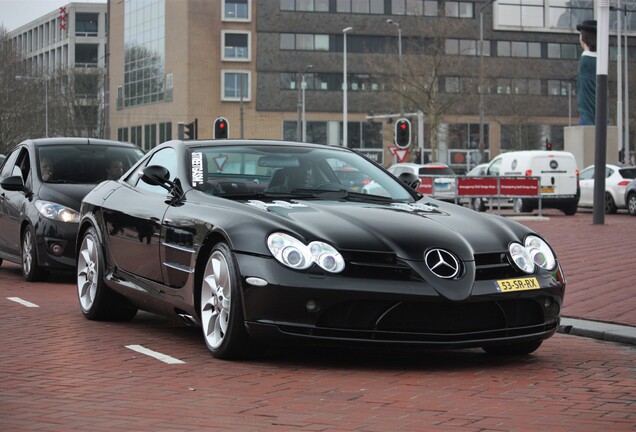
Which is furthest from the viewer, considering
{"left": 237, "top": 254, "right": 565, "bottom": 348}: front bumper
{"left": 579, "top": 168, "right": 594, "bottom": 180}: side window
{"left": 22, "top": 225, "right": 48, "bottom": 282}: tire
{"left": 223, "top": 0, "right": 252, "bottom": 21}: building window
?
{"left": 223, "top": 0, "right": 252, "bottom": 21}: building window

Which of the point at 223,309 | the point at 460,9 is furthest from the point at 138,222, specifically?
the point at 460,9

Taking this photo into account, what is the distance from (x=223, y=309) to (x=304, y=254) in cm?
70

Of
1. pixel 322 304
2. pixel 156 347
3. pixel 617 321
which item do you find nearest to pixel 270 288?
pixel 322 304

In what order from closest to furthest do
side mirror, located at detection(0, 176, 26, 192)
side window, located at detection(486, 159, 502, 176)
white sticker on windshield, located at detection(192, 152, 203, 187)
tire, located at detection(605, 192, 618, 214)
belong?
Answer: white sticker on windshield, located at detection(192, 152, 203, 187) < side mirror, located at detection(0, 176, 26, 192) < tire, located at detection(605, 192, 618, 214) < side window, located at detection(486, 159, 502, 176)

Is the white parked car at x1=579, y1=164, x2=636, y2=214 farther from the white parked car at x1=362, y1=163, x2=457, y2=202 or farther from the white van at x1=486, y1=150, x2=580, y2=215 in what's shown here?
the white parked car at x1=362, y1=163, x2=457, y2=202

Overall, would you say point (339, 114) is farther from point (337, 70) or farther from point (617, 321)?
point (617, 321)

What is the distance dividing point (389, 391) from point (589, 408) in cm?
104

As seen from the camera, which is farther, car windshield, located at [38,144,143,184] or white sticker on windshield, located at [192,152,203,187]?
car windshield, located at [38,144,143,184]

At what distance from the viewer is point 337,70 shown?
86.8 metres

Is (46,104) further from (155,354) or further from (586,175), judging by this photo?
(155,354)

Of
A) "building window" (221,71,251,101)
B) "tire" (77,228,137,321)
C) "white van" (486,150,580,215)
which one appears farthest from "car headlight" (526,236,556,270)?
"building window" (221,71,251,101)

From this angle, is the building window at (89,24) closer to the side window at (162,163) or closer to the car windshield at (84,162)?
the car windshield at (84,162)

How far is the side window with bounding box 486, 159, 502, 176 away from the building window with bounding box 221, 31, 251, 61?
50.2 m

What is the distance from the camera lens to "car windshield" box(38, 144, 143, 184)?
46.1ft
